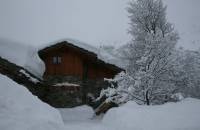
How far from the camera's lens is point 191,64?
19.1m

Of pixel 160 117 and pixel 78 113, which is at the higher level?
pixel 160 117

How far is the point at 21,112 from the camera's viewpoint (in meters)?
7.47

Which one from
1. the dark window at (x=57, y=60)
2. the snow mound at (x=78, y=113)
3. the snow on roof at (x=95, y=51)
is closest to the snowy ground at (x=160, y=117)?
the snow mound at (x=78, y=113)

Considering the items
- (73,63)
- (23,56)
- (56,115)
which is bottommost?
(56,115)

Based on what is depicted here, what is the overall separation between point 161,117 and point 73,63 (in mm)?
13692

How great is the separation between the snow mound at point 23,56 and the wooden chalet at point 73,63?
0.77 metres

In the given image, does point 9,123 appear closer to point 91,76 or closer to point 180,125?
point 180,125

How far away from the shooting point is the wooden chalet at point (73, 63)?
22.2 meters

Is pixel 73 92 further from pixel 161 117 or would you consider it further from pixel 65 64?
pixel 161 117

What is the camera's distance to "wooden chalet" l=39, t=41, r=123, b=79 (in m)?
22.2

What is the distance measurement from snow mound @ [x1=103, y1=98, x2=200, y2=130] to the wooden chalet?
417 inches

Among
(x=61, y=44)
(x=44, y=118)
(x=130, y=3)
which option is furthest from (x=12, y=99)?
(x=61, y=44)

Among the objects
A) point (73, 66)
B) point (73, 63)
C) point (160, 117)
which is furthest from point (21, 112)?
point (73, 63)

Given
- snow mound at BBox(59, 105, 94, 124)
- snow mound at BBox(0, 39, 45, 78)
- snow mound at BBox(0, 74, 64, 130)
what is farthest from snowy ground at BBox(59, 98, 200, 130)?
snow mound at BBox(0, 39, 45, 78)
